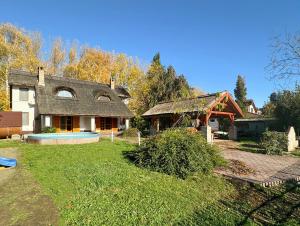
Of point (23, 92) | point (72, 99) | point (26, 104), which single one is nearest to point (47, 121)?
point (26, 104)

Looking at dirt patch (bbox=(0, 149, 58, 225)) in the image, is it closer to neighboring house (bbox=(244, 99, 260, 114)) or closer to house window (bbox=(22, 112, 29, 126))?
house window (bbox=(22, 112, 29, 126))

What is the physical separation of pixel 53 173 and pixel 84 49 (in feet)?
116

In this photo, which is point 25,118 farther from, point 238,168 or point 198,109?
point 238,168

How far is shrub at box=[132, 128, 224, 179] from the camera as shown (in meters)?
9.22

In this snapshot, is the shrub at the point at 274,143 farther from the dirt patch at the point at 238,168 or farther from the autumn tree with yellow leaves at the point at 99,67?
the autumn tree with yellow leaves at the point at 99,67

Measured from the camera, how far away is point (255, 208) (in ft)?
21.3

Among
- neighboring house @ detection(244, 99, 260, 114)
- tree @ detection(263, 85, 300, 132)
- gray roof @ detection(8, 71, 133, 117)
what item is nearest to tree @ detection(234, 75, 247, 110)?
neighboring house @ detection(244, 99, 260, 114)

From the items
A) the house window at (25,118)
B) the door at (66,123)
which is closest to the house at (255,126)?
the door at (66,123)

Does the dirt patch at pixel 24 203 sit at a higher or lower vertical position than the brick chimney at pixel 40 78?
lower

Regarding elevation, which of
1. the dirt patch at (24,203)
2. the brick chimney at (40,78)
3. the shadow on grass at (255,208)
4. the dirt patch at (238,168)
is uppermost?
the brick chimney at (40,78)

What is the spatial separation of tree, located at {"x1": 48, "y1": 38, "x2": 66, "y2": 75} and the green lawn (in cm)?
3086

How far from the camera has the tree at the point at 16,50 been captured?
1197 inches

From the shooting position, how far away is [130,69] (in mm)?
39312

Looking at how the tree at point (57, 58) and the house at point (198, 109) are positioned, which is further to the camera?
the tree at point (57, 58)
